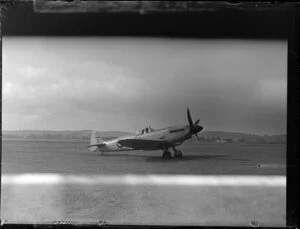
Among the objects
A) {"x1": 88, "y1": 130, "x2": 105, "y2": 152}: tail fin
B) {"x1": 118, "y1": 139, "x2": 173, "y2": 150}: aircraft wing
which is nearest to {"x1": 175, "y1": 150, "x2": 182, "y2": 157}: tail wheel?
{"x1": 118, "y1": 139, "x2": 173, "y2": 150}: aircraft wing

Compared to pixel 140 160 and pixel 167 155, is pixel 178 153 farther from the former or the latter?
pixel 140 160

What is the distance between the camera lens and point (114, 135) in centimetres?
429

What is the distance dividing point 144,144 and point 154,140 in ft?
0.46

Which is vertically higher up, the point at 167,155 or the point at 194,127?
the point at 194,127

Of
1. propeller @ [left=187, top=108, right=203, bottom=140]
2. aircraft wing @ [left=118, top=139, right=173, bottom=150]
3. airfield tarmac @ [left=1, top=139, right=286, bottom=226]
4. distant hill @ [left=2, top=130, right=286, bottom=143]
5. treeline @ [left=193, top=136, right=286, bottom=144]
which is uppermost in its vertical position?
propeller @ [left=187, top=108, right=203, bottom=140]

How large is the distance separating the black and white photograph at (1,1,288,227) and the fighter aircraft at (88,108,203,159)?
3cm

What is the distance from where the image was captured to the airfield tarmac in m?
4.15

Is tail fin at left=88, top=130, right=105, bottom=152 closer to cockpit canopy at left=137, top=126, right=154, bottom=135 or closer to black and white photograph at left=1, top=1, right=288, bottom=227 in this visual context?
black and white photograph at left=1, top=1, right=288, bottom=227

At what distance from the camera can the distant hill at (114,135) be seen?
415 centimetres

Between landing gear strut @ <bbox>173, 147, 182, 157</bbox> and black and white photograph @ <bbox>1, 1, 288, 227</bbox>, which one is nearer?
black and white photograph @ <bbox>1, 1, 288, 227</bbox>

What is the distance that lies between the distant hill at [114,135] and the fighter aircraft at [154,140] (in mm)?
80

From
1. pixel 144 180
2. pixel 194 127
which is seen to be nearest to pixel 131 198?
pixel 144 180

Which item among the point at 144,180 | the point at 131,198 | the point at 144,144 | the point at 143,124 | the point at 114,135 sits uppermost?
the point at 143,124

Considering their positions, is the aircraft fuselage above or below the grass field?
above
